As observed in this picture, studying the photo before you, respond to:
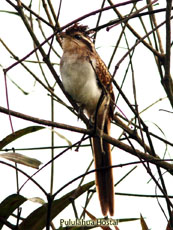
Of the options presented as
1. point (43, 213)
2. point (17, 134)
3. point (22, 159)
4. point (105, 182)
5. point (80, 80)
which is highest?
point (80, 80)

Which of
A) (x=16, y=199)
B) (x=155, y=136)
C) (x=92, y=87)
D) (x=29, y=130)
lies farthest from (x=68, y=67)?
(x=16, y=199)

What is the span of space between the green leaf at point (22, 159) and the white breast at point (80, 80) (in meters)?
1.81

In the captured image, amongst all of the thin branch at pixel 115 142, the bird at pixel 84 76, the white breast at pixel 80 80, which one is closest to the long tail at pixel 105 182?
the bird at pixel 84 76

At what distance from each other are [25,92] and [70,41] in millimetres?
1130

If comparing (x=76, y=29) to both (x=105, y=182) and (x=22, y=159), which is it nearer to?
(x=105, y=182)

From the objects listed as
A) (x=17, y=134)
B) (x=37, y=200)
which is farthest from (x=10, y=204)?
(x=17, y=134)

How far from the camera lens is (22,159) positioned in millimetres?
1898

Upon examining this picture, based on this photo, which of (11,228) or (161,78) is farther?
(161,78)

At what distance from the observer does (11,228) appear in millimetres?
1697

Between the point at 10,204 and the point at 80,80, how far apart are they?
6.37 ft

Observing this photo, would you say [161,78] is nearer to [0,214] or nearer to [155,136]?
[155,136]

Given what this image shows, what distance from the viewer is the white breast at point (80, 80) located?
3666mm

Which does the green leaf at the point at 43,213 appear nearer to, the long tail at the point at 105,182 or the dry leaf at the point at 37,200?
the dry leaf at the point at 37,200

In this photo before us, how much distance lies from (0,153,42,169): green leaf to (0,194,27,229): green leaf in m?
0.14
